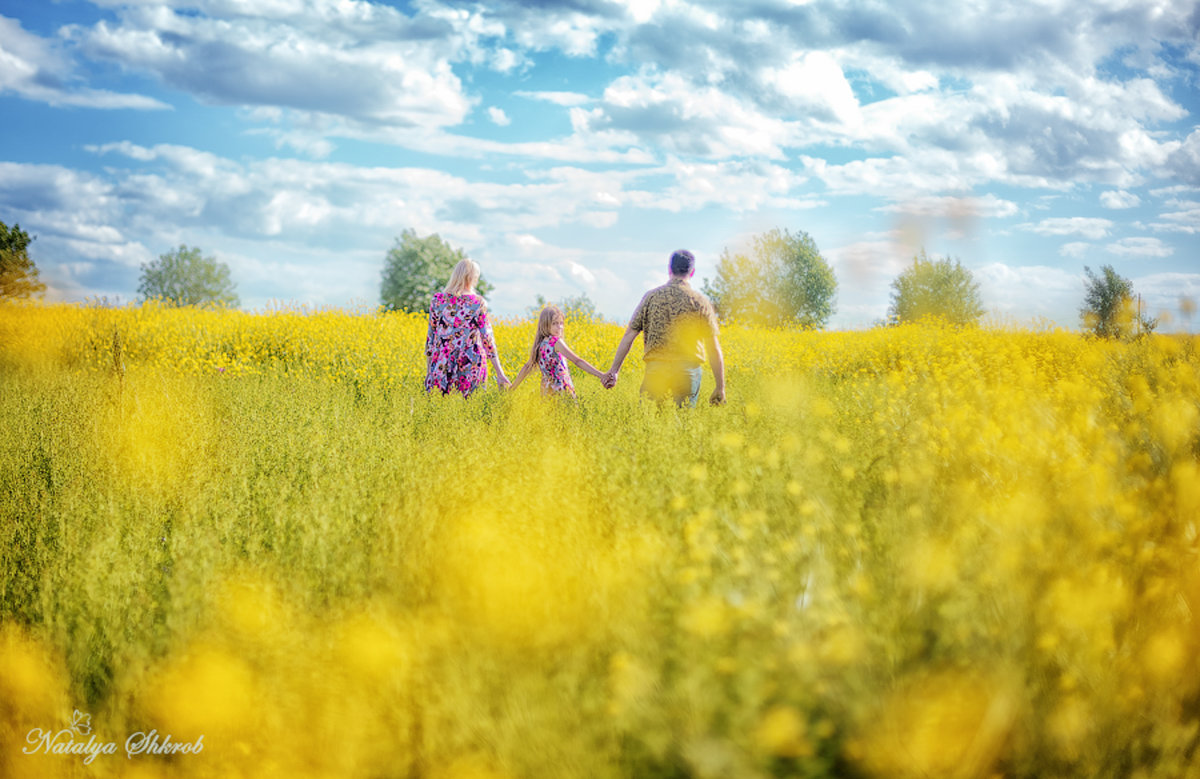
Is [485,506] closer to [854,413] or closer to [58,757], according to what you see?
[58,757]

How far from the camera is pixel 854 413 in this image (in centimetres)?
549

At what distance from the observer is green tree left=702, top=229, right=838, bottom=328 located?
41906 millimetres

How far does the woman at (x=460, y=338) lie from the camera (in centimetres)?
609

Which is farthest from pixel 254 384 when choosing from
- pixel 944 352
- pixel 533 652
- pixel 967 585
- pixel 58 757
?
pixel 944 352

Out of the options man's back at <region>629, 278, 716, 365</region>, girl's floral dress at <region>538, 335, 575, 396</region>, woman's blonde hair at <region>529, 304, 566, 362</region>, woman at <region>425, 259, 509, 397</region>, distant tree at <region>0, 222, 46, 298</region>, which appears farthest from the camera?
distant tree at <region>0, 222, 46, 298</region>

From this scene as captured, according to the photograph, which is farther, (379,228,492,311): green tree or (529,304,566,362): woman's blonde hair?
(379,228,492,311): green tree

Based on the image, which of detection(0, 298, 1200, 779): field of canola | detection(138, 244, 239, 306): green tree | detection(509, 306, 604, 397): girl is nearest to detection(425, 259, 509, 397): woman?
detection(509, 306, 604, 397): girl

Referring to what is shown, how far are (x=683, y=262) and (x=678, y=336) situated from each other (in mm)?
568

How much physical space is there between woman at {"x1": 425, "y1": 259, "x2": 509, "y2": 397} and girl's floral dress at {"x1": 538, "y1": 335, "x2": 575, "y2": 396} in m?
0.48

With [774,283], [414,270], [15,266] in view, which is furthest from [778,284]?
[15,266]

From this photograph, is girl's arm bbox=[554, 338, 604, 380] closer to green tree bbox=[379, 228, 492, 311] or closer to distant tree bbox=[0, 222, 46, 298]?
distant tree bbox=[0, 222, 46, 298]

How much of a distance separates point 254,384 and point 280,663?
7.34 meters

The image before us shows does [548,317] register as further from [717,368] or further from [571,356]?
[717,368]

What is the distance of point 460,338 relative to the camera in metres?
6.27
